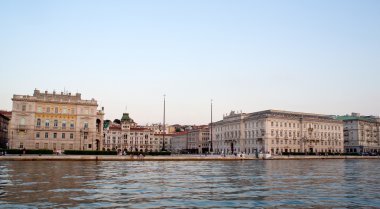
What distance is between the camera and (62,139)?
309 feet

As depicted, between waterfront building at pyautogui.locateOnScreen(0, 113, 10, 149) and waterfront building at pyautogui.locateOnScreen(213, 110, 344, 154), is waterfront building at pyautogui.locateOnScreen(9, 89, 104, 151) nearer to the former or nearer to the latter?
waterfront building at pyautogui.locateOnScreen(0, 113, 10, 149)

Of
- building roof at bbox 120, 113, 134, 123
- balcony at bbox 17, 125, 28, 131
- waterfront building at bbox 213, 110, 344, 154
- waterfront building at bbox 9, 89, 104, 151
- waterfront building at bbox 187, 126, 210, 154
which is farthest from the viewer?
building roof at bbox 120, 113, 134, 123

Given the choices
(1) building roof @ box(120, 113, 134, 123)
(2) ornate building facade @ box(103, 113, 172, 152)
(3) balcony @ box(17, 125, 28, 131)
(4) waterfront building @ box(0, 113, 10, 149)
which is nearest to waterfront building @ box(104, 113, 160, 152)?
(2) ornate building facade @ box(103, 113, 172, 152)

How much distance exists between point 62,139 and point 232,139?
6625 cm

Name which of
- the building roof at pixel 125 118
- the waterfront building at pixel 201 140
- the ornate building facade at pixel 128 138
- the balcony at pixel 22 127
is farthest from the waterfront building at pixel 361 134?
the balcony at pixel 22 127

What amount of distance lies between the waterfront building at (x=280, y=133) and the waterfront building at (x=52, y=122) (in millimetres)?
50432

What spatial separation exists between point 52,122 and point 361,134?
119m

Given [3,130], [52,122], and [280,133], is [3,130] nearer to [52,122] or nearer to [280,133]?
[52,122]

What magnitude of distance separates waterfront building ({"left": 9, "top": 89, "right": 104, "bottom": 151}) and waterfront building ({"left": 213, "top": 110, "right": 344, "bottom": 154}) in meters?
50.4

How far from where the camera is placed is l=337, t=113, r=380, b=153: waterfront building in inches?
6014

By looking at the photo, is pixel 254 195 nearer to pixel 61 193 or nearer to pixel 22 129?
pixel 61 193

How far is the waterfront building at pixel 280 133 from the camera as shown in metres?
125

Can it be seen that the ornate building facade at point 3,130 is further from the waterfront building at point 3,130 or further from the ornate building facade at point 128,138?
the ornate building facade at point 128,138

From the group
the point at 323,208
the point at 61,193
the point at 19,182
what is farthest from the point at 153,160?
the point at 323,208
